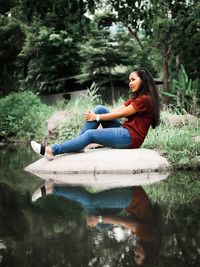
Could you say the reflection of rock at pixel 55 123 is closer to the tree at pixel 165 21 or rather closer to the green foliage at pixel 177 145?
the tree at pixel 165 21

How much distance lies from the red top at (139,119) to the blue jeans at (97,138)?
0.26 feet

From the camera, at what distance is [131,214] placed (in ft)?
11.6

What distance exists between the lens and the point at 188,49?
18281mm

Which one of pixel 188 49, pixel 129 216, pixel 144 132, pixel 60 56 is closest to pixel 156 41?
pixel 188 49

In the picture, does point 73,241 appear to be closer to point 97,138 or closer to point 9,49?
point 97,138

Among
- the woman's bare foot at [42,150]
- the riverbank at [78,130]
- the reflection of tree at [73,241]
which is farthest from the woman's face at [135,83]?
the reflection of tree at [73,241]

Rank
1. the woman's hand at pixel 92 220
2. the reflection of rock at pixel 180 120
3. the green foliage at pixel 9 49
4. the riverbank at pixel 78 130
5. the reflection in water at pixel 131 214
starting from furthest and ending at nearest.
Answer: the green foliage at pixel 9 49 < the reflection of rock at pixel 180 120 < the riverbank at pixel 78 130 < the woman's hand at pixel 92 220 < the reflection in water at pixel 131 214

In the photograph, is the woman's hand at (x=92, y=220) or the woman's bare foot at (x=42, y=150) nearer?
the woman's hand at (x=92, y=220)

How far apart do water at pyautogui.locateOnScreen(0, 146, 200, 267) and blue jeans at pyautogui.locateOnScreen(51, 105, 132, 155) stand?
164 cm

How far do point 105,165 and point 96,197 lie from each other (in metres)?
1.93

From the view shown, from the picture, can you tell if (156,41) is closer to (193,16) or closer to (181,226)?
(193,16)

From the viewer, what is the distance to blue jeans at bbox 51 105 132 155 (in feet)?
21.1

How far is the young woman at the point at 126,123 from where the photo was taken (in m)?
6.45

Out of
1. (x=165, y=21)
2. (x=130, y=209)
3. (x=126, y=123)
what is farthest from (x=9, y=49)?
(x=130, y=209)
